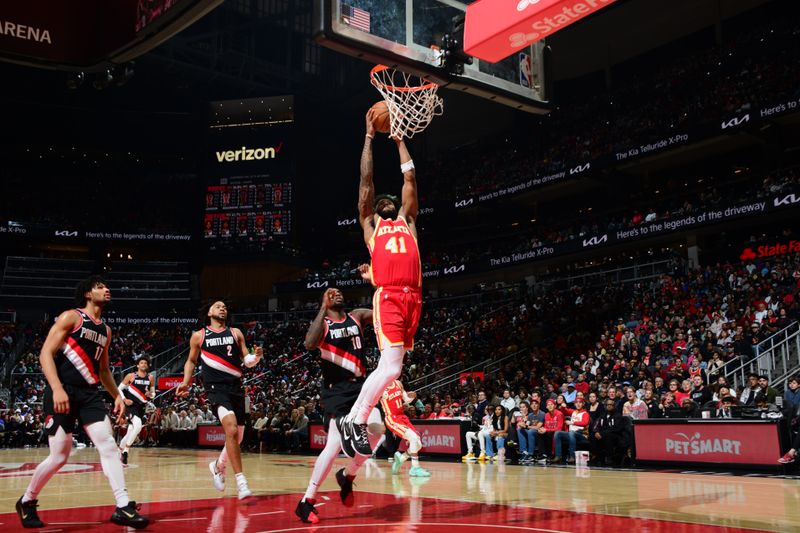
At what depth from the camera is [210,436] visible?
74.1 ft

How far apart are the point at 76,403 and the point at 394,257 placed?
2.87m

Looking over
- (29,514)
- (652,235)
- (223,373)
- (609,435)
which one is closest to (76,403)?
(29,514)

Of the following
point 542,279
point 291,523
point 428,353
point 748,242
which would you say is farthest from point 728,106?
point 291,523

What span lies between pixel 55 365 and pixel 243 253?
30.0 meters

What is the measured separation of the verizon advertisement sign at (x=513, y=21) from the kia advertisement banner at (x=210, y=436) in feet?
56.3

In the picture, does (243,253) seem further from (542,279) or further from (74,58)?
(74,58)

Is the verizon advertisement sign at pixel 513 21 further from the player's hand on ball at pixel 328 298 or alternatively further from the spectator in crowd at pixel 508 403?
the spectator in crowd at pixel 508 403

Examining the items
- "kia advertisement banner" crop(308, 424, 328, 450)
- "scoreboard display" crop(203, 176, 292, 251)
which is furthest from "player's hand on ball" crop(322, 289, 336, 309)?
"scoreboard display" crop(203, 176, 292, 251)

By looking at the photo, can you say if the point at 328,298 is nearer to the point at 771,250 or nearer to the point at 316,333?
the point at 316,333

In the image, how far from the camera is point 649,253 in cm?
2800

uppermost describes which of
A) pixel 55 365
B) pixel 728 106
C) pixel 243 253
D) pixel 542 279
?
pixel 728 106

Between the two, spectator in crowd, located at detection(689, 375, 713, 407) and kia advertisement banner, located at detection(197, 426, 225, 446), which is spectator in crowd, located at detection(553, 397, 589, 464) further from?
kia advertisement banner, located at detection(197, 426, 225, 446)

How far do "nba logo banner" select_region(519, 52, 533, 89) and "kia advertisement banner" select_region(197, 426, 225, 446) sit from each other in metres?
16.4

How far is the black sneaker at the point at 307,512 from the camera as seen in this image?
18.7 ft
